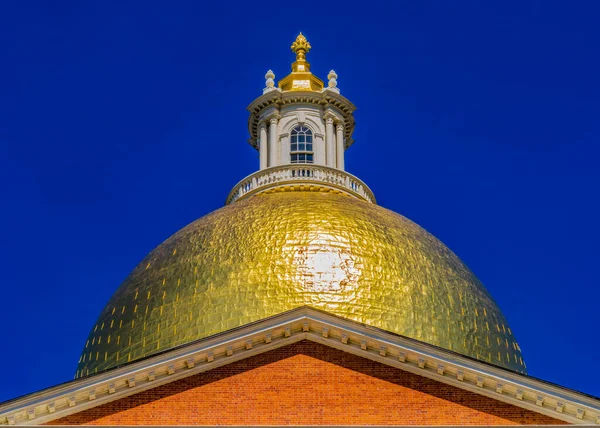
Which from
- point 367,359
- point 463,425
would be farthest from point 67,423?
point 463,425

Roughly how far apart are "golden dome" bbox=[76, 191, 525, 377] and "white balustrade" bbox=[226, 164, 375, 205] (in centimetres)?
374

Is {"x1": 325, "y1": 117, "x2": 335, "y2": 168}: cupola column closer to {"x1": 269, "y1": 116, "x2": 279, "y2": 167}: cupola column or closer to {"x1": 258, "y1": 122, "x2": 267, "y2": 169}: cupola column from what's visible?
{"x1": 269, "y1": 116, "x2": 279, "y2": 167}: cupola column

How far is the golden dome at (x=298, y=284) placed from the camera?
119 ft

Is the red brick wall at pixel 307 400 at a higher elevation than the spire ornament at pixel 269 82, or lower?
lower

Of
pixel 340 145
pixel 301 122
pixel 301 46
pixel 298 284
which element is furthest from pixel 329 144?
pixel 298 284

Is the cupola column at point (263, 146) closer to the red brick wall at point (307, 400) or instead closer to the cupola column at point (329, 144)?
the cupola column at point (329, 144)

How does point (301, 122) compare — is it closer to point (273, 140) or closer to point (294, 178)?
point (273, 140)

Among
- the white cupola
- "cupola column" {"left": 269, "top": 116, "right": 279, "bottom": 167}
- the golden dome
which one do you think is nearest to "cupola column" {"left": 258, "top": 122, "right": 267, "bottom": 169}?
the white cupola

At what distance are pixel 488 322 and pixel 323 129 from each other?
13744 millimetres

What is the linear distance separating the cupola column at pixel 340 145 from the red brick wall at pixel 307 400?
1904 centimetres

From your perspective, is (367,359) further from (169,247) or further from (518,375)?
(169,247)

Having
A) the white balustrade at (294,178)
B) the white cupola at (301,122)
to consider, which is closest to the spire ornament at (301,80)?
the white cupola at (301,122)

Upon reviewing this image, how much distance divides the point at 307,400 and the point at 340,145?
21019 millimetres

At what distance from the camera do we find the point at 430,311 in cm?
3734
